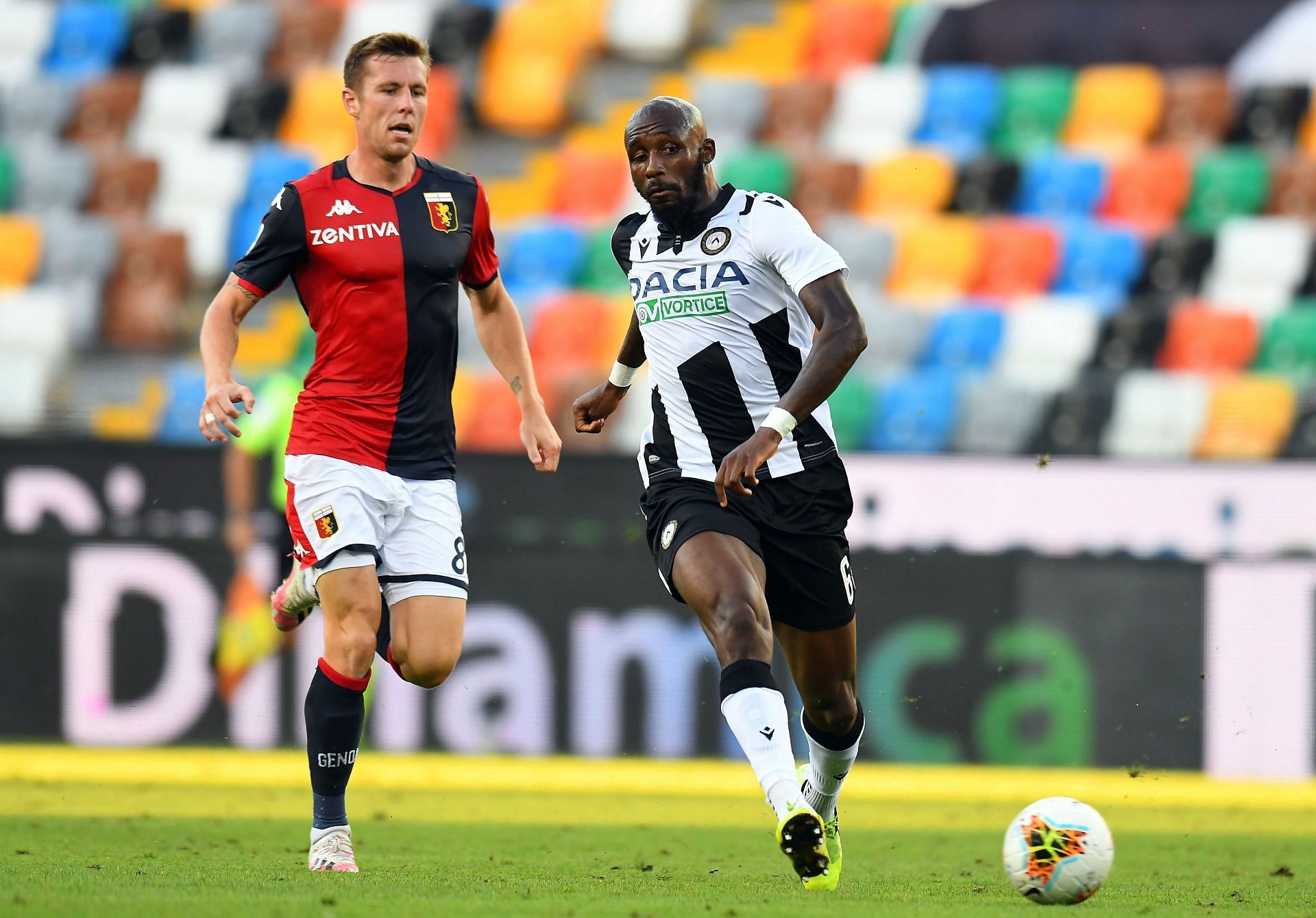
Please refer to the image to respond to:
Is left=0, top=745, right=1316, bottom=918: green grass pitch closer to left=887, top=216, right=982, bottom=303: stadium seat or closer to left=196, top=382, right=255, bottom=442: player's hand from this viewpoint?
left=196, top=382, right=255, bottom=442: player's hand

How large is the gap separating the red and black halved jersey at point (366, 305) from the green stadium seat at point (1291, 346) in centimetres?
893

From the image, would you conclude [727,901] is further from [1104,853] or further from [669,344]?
[669,344]

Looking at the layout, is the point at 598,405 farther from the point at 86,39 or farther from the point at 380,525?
the point at 86,39

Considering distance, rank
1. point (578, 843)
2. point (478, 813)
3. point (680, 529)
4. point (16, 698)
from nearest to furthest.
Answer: point (680, 529) < point (578, 843) < point (478, 813) < point (16, 698)

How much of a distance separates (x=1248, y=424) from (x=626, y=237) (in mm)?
5645

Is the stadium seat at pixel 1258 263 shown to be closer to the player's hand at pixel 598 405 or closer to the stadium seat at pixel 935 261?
the stadium seat at pixel 935 261

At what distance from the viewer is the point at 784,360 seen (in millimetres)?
5617

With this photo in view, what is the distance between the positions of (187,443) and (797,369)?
17.6 ft

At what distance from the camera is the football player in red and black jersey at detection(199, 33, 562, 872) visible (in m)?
5.47

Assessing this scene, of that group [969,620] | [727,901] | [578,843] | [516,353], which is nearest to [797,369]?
[516,353]

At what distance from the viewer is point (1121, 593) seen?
388 inches

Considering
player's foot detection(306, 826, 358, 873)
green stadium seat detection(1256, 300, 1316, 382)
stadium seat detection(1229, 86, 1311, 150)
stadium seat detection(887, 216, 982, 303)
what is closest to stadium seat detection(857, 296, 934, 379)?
stadium seat detection(887, 216, 982, 303)

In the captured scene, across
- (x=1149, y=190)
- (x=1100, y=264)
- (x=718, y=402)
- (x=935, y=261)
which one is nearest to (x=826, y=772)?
(x=718, y=402)

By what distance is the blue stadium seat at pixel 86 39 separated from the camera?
53.8ft
